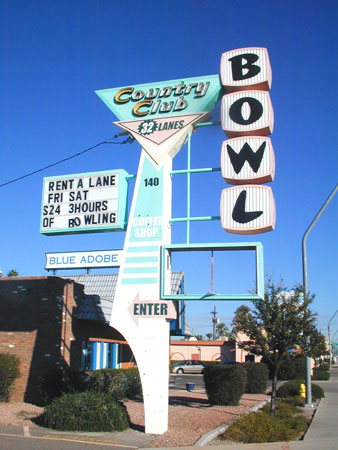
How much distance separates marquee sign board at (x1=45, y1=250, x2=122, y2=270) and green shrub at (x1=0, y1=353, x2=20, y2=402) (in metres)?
3.26

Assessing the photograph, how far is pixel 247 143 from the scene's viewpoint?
39.3 ft

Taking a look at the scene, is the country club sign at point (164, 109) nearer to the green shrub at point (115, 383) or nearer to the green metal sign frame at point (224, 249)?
the green metal sign frame at point (224, 249)

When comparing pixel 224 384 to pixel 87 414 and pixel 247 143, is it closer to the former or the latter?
pixel 87 414

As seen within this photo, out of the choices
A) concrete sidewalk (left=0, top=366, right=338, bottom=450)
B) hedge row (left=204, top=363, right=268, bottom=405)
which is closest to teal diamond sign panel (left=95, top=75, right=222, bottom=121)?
concrete sidewalk (left=0, top=366, right=338, bottom=450)

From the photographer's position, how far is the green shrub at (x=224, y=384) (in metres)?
17.0

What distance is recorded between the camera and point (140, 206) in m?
12.8

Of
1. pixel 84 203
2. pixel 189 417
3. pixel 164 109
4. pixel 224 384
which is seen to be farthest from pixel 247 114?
pixel 224 384

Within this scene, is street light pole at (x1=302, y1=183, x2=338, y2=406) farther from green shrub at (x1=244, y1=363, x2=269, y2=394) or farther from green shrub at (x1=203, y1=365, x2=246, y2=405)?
green shrub at (x1=244, y1=363, x2=269, y2=394)

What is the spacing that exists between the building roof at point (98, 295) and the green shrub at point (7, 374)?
314 cm

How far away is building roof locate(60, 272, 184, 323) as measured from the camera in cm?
1881

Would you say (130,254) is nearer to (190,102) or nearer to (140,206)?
(140,206)

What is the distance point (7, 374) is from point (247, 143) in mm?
10640

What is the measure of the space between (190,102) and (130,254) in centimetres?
436

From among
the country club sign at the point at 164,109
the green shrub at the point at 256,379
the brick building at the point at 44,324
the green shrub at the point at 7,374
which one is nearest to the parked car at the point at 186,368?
the green shrub at the point at 256,379
